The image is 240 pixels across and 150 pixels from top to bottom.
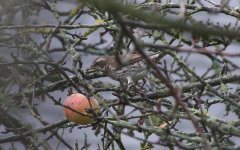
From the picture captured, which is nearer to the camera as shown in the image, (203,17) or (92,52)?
(92,52)

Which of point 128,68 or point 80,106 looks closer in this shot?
point 80,106

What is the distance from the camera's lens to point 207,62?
5.83m

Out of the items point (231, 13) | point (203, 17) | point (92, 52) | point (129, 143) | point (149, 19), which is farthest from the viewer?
point (203, 17)

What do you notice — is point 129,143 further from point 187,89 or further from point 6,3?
point 6,3

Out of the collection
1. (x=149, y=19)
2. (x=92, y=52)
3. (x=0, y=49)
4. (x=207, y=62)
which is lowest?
(x=207, y=62)

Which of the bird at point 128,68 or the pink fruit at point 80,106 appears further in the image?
the bird at point 128,68

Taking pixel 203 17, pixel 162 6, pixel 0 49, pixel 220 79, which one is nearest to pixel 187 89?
pixel 220 79

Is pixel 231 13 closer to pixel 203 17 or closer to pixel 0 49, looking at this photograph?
pixel 0 49

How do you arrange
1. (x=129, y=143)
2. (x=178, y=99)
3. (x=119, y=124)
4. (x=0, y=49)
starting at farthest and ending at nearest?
(x=129, y=143), (x=0, y=49), (x=119, y=124), (x=178, y=99)

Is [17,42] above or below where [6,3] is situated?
below

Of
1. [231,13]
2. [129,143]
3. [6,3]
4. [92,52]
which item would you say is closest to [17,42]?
[6,3]

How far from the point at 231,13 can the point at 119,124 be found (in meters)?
1.01

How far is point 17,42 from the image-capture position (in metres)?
3.15

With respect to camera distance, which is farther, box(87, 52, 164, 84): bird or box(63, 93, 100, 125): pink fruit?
box(87, 52, 164, 84): bird
